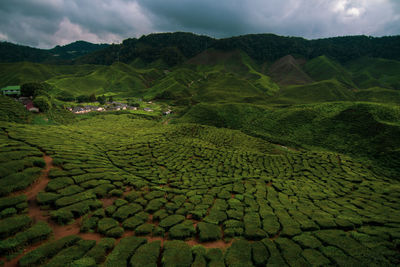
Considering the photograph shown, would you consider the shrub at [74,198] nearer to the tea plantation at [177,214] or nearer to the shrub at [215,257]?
the tea plantation at [177,214]

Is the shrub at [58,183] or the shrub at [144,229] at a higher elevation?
the shrub at [58,183]

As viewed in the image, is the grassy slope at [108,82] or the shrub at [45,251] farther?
the grassy slope at [108,82]

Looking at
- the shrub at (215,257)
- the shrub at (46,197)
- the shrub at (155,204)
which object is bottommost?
the shrub at (155,204)

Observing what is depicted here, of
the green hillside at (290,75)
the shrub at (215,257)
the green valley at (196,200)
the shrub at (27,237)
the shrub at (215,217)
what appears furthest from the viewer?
the green hillside at (290,75)

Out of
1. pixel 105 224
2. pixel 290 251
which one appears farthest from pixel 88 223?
pixel 290 251

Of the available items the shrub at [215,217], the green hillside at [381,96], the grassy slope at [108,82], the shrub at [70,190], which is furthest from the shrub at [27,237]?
the grassy slope at [108,82]

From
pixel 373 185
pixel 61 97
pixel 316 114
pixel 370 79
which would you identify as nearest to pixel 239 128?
pixel 316 114

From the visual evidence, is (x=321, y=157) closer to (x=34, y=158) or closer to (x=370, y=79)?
(x=34, y=158)
